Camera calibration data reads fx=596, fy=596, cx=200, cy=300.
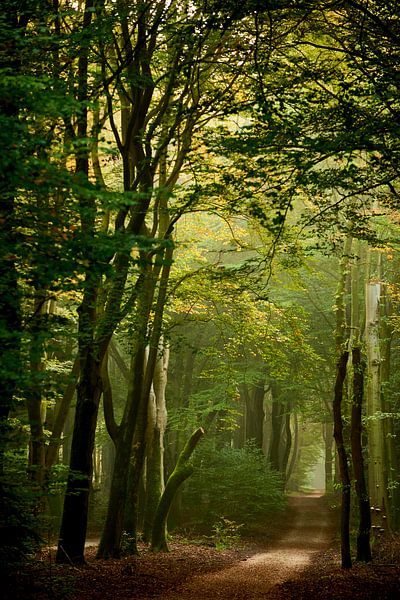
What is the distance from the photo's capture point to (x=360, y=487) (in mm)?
11750

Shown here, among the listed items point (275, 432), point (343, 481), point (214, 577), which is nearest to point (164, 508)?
point (214, 577)

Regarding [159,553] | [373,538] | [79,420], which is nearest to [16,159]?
[79,420]

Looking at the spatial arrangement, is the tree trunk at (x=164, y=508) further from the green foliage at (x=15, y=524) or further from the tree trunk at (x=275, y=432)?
the tree trunk at (x=275, y=432)

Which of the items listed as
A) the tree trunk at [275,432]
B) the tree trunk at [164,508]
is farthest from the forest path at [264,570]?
the tree trunk at [275,432]

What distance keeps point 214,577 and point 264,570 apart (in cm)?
191

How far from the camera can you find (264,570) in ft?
41.8

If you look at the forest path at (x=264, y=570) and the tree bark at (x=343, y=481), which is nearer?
the forest path at (x=264, y=570)

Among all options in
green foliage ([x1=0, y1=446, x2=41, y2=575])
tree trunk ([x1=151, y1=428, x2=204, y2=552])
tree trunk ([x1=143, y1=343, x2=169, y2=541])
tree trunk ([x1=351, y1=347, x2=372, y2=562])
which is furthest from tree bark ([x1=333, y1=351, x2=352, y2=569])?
green foliage ([x1=0, y1=446, x2=41, y2=575])

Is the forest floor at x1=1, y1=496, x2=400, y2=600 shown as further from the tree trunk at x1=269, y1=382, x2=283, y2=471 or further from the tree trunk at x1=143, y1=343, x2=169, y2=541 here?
the tree trunk at x1=269, y1=382, x2=283, y2=471

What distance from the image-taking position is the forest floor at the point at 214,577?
24.0 ft

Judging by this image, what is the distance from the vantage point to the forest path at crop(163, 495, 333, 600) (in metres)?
9.45

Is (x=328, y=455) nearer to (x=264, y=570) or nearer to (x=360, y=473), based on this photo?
(x=264, y=570)

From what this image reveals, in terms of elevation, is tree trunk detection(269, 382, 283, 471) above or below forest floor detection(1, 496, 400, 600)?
above

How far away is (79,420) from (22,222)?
629 cm
